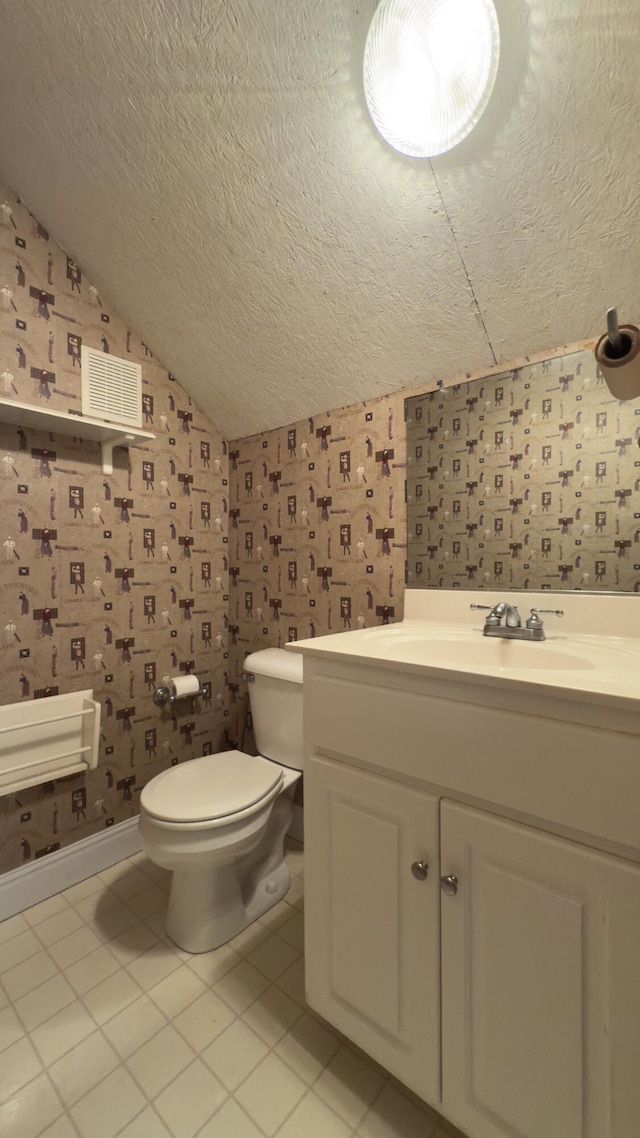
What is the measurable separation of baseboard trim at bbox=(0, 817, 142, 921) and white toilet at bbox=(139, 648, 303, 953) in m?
0.44

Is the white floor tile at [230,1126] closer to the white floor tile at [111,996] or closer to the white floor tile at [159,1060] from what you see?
the white floor tile at [159,1060]

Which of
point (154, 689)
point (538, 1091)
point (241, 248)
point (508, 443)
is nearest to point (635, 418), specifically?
point (508, 443)

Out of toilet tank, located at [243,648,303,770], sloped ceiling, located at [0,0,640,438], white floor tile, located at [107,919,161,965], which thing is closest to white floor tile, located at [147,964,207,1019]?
white floor tile, located at [107,919,161,965]

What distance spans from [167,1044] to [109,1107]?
0.14 metres

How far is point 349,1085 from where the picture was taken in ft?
3.00

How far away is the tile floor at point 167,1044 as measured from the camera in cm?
85

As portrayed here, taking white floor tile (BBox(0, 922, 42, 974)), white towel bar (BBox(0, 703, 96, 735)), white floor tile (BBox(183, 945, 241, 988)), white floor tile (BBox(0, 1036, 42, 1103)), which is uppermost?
white towel bar (BBox(0, 703, 96, 735))

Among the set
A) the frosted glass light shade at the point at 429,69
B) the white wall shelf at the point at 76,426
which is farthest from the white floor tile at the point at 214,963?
the frosted glass light shade at the point at 429,69

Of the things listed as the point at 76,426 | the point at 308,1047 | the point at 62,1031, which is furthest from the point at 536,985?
the point at 76,426

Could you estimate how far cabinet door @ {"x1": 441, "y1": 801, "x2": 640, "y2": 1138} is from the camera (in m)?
0.60

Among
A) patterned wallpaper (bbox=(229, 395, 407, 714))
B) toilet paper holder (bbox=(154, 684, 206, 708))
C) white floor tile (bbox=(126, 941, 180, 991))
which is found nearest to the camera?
white floor tile (bbox=(126, 941, 180, 991))

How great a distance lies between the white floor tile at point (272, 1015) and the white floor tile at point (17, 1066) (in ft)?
1.49

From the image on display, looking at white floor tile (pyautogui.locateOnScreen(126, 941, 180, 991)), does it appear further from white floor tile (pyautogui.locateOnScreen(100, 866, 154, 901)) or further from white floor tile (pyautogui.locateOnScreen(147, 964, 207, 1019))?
white floor tile (pyautogui.locateOnScreen(100, 866, 154, 901))

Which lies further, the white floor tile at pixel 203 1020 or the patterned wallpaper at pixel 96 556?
the patterned wallpaper at pixel 96 556
